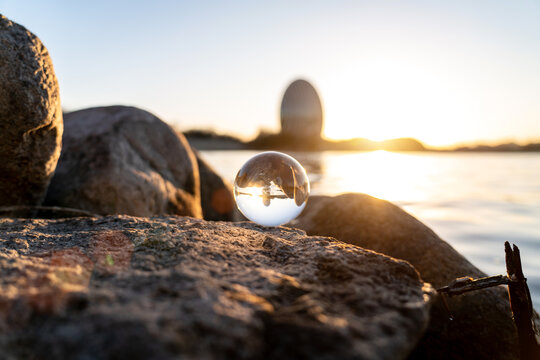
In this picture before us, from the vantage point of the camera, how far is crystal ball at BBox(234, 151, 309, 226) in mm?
2801

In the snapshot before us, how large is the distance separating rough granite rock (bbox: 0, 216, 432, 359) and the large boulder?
1.24m

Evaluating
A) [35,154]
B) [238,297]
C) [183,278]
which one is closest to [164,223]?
[183,278]

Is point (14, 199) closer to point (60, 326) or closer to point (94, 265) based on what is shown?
point (94, 265)

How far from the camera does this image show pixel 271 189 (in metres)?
2.83

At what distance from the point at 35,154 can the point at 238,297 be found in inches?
108

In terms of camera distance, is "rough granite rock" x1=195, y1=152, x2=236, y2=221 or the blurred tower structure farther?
the blurred tower structure

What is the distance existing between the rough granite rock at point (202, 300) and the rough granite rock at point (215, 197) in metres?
4.40

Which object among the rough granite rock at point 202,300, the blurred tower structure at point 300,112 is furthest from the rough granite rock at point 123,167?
the blurred tower structure at point 300,112

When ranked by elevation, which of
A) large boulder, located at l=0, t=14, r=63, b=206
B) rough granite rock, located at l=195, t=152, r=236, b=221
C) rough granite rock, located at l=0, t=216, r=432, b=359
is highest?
large boulder, located at l=0, t=14, r=63, b=206

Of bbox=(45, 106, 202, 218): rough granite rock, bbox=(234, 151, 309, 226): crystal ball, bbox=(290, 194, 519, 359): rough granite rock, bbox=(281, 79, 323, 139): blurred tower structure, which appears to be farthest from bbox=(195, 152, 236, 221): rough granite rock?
bbox=(281, 79, 323, 139): blurred tower structure

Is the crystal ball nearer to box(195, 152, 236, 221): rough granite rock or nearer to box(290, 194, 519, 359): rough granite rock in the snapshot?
box(290, 194, 519, 359): rough granite rock

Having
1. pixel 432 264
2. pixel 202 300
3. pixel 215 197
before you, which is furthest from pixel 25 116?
pixel 215 197

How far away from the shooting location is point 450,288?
67.9 inches

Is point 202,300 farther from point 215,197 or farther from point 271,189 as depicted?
point 215,197
